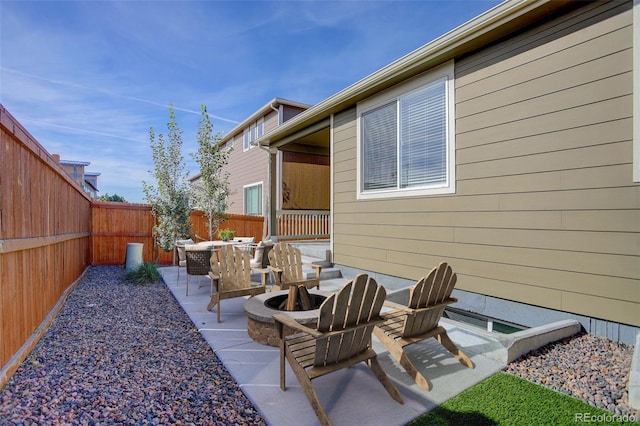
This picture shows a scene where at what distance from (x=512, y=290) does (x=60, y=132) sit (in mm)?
25201

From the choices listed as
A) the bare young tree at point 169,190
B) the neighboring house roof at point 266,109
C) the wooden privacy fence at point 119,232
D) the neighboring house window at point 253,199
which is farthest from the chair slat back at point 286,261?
the neighboring house window at point 253,199

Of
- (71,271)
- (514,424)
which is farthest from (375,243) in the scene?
(71,271)

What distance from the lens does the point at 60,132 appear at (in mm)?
19922

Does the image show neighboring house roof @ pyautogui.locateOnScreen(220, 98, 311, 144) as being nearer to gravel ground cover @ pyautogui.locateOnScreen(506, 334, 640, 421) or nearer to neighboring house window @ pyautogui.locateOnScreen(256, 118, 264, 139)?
neighboring house window @ pyautogui.locateOnScreen(256, 118, 264, 139)

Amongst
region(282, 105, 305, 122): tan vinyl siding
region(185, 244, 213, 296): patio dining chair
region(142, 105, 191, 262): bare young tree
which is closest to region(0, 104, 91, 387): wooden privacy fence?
region(185, 244, 213, 296): patio dining chair

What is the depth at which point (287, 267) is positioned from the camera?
4871 millimetres

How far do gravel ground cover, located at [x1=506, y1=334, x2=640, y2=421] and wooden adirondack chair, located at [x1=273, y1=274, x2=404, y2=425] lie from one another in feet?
4.10

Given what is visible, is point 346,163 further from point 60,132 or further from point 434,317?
point 60,132

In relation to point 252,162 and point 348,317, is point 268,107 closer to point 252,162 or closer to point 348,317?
point 252,162

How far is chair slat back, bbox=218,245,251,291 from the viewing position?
4.45 meters

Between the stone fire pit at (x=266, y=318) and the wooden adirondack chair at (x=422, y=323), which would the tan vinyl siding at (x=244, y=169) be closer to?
the stone fire pit at (x=266, y=318)

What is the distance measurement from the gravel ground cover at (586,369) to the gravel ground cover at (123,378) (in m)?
2.18

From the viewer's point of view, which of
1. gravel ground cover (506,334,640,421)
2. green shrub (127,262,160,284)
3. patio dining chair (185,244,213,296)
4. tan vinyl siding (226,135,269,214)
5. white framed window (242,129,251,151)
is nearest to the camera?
gravel ground cover (506,334,640,421)

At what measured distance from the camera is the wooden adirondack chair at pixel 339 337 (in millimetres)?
2062
